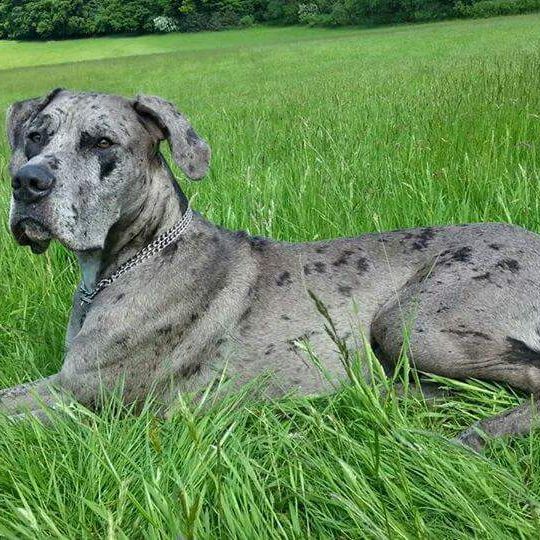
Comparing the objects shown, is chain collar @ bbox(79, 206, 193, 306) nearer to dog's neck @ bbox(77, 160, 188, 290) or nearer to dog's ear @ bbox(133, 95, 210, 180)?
dog's neck @ bbox(77, 160, 188, 290)

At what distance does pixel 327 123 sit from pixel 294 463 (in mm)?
5853

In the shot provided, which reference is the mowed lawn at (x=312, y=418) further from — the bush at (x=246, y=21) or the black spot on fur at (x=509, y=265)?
the bush at (x=246, y=21)

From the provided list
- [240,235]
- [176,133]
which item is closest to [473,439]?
[240,235]

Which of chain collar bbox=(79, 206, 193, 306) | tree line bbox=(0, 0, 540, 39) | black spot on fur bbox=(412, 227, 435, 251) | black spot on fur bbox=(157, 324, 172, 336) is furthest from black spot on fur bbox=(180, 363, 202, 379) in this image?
tree line bbox=(0, 0, 540, 39)

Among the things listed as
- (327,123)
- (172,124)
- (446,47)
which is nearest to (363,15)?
(446,47)

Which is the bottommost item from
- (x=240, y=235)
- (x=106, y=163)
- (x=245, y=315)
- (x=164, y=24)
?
(x=164, y=24)

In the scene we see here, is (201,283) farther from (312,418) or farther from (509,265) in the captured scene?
(509,265)

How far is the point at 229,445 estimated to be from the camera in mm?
2695

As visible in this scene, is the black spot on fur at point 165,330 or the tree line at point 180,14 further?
the tree line at point 180,14

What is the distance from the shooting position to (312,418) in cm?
257

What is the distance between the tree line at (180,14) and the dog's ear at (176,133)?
194 ft

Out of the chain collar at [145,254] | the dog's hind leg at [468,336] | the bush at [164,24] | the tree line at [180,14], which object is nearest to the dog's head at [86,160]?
the chain collar at [145,254]

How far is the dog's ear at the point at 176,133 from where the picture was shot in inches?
142

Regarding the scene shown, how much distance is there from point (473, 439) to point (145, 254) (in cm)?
171
